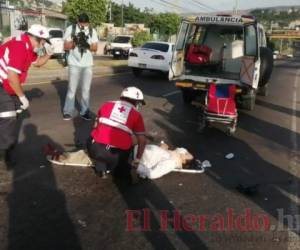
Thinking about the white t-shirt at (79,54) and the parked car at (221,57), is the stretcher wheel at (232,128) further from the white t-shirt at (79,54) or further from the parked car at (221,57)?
the white t-shirt at (79,54)

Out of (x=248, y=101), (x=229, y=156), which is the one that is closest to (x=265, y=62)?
(x=248, y=101)

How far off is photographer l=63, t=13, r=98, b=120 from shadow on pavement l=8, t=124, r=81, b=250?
2.71 metres

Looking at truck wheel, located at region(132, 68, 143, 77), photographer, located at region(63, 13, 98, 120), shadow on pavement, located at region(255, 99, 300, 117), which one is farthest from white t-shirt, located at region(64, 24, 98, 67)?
truck wheel, located at region(132, 68, 143, 77)

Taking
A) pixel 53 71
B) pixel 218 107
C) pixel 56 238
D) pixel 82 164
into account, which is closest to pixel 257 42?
pixel 218 107

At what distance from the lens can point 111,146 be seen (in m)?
5.83

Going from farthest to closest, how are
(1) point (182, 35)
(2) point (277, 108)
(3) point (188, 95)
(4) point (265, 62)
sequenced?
(2) point (277, 108), (3) point (188, 95), (1) point (182, 35), (4) point (265, 62)

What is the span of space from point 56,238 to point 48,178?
1704 millimetres

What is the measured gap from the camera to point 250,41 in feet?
38.2

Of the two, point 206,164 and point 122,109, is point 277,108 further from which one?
point 122,109

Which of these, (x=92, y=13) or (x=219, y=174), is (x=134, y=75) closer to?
(x=92, y=13)

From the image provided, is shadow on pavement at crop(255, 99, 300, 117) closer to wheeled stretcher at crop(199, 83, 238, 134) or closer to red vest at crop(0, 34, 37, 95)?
wheeled stretcher at crop(199, 83, 238, 134)

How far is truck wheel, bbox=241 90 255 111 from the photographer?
1104cm

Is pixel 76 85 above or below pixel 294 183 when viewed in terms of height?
above

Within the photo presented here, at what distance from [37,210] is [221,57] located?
9334mm
